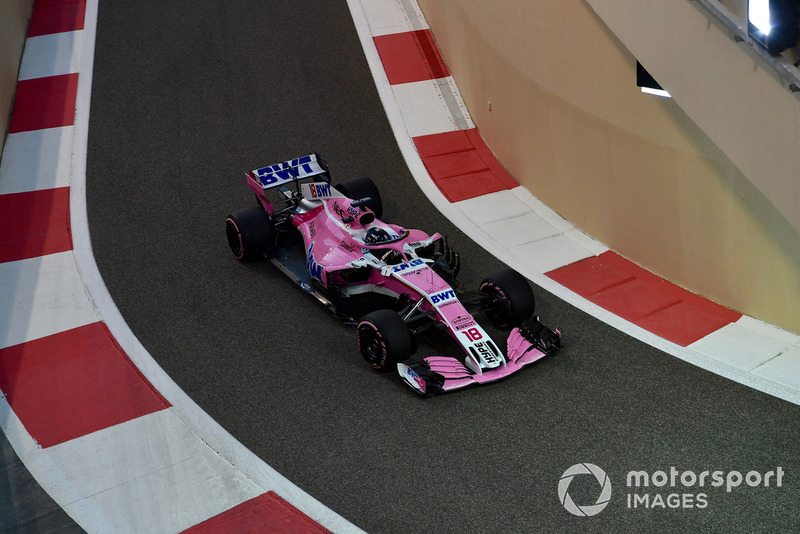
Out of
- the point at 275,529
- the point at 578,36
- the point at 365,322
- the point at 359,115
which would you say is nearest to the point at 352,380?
the point at 365,322

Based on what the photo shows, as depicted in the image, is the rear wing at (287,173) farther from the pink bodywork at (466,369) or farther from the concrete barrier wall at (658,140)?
the pink bodywork at (466,369)

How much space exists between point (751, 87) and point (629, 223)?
2.66m

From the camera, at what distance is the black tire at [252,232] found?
27.7 ft

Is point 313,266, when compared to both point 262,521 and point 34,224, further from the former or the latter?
point 34,224

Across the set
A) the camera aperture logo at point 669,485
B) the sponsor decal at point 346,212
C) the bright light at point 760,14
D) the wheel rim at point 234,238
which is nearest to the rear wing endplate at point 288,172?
the wheel rim at point 234,238

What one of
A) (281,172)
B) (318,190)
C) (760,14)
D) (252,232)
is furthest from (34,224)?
(760,14)

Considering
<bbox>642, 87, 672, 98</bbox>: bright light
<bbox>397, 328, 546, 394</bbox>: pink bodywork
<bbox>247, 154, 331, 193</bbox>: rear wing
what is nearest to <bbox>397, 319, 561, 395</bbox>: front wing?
<bbox>397, 328, 546, 394</bbox>: pink bodywork

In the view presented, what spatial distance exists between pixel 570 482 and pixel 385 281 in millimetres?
2661

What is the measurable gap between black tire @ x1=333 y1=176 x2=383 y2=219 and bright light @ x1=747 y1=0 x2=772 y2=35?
466cm

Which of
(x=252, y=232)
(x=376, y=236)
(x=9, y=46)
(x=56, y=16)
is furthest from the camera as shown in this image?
(x=56, y=16)

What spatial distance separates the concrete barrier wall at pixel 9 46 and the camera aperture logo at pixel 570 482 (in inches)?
373

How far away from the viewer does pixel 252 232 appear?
27.7 feet

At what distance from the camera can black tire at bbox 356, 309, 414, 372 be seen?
661 cm

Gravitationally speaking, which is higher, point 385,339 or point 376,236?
point 376,236
